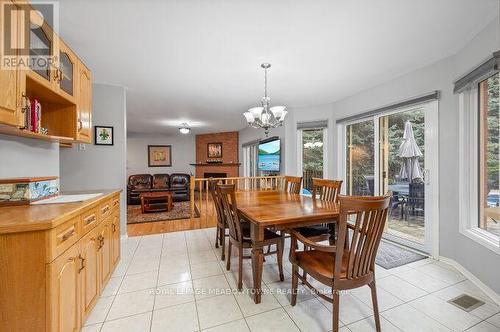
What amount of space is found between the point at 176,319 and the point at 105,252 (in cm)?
88

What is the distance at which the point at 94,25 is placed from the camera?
71.6 inches

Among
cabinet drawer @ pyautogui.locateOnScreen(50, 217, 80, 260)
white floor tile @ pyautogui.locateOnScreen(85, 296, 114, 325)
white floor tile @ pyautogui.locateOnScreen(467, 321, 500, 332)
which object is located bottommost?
white floor tile @ pyautogui.locateOnScreen(467, 321, 500, 332)

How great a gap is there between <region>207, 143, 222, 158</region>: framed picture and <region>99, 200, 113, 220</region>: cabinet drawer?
6.09m

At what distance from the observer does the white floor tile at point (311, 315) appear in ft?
5.02

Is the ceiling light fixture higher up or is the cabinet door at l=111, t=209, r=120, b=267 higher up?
the ceiling light fixture

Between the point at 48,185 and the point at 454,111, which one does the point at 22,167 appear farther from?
the point at 454,111

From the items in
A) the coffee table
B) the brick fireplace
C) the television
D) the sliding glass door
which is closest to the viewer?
the sliding glass door

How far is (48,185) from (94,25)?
1415 mm

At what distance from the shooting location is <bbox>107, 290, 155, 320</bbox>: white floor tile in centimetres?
167

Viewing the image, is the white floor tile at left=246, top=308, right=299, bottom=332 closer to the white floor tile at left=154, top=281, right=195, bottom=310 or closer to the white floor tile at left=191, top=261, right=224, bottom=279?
the white floor tile at left=154, top=281, right=195, bottom=310

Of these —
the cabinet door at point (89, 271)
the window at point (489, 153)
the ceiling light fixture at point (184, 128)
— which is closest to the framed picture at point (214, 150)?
the ceiling light fixture at point (184, 128)

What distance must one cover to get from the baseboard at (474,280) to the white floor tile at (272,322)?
1.73m

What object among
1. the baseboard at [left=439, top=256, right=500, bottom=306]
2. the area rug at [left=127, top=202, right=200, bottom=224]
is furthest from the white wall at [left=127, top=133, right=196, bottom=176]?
the baseboard at [left=439, top=256, right=500, bottom=306]

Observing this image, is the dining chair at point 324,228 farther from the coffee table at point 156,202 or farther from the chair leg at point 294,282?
the coffee table at point 156,202
